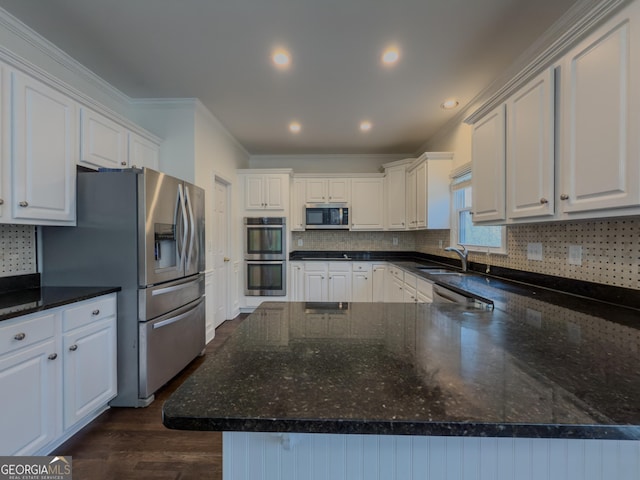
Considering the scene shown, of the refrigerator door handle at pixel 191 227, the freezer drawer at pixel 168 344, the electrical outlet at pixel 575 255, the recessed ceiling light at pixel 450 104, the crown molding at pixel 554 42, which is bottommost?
the freezer drawer at pixel 168 344

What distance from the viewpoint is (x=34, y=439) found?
1.46m

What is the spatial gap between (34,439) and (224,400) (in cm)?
170

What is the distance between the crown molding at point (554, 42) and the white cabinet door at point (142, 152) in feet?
9.84

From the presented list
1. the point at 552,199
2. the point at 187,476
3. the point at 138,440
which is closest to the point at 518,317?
the point at 552,199

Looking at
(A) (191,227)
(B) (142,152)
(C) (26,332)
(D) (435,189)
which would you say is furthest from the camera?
(D) (435,189)

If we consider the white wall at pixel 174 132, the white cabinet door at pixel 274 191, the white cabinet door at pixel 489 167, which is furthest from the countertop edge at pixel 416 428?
the white cabinet door at pixel 274 191

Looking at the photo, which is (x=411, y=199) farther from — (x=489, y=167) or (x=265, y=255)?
(x=265, y=255)

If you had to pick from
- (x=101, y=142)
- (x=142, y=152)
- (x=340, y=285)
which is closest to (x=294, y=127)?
(x=142, y=152)

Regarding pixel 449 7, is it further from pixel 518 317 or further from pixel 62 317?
pixel 62 317

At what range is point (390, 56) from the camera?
2256 mm

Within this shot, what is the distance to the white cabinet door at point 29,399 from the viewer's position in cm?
133

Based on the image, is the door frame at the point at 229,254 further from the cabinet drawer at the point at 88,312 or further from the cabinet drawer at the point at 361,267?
the cabinet drawer at the point at 88,312

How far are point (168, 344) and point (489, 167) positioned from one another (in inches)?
115

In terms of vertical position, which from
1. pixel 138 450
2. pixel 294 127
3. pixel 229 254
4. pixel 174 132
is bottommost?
pixel 138 450
